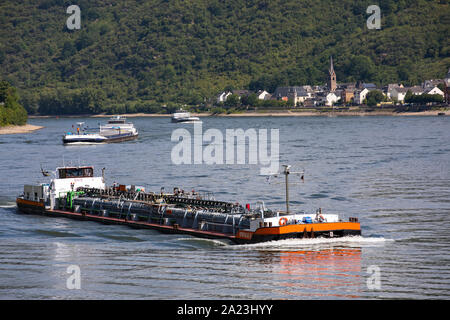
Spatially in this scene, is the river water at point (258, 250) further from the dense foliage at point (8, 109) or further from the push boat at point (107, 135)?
the dense foliage at point (8, 109)

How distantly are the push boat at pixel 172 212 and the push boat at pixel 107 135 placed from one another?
74604mm

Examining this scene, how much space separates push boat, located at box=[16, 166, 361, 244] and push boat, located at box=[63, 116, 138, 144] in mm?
74604

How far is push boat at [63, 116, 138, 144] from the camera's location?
15025 centimetres

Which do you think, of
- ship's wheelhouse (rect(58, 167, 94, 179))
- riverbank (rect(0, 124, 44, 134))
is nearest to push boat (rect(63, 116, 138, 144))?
riverbank (rect(0, 124, 44, 134))

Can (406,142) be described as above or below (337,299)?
above

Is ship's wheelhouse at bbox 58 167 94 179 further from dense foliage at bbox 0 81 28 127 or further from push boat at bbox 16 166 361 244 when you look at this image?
dense foliage at bbox 0 81 28 127

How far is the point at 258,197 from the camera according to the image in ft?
220

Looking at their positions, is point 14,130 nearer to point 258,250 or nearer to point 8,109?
point 8,109

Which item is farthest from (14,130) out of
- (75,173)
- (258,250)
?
(258,250)

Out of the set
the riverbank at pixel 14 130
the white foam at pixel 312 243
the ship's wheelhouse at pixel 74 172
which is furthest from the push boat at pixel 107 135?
the white foam at pixel 312 243

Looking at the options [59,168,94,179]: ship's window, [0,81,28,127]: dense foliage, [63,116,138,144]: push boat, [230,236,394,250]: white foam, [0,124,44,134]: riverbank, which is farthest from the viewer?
[0,81,28,127]: dense foliage

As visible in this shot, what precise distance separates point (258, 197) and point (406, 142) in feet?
208
